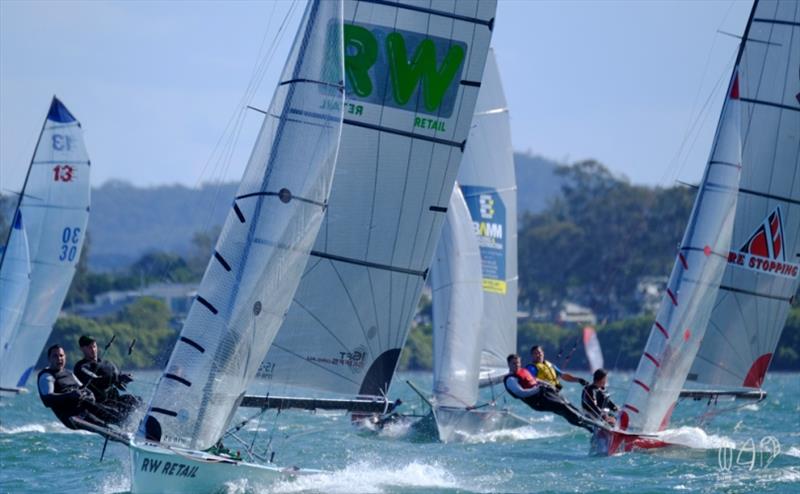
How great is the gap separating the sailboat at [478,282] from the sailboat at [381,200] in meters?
6.78

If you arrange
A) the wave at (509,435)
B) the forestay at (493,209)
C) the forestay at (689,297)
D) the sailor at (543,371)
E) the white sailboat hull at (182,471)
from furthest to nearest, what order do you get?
1. the forestay at (493,209)
2. the wave at (509,435)
3. the forestay at (689,297)
4. the sailor at (543,371)
5. the white sailboat hull at (182,471)

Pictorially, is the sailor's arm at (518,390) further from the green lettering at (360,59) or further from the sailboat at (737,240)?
the green lettering at (360,59)

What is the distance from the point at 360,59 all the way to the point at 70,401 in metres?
4.40

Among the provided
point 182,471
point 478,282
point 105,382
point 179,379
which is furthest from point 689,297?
point 182,471

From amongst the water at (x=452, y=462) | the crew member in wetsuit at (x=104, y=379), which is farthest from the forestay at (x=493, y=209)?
the crew member in wetsuit at (x=104, y=379)

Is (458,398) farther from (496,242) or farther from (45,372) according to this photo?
(45,372)

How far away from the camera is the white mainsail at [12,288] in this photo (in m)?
22.5

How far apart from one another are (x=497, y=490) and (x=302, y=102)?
427 cm

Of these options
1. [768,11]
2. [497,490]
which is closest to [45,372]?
[497,490]

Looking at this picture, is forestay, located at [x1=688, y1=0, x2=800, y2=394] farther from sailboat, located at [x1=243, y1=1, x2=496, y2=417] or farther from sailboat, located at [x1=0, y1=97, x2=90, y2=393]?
sailboat, located at [x1=0, y1=97, x2=90, y2=393]

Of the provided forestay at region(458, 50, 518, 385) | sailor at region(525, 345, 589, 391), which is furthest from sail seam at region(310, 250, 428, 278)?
forestay at region(458, 50, 518, 385)

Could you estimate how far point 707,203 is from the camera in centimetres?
1834

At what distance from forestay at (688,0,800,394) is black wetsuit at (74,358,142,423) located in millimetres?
8981

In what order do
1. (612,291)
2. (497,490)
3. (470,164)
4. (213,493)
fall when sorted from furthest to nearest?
(612,291) → (470,164) → (497,490) → (213,493)
